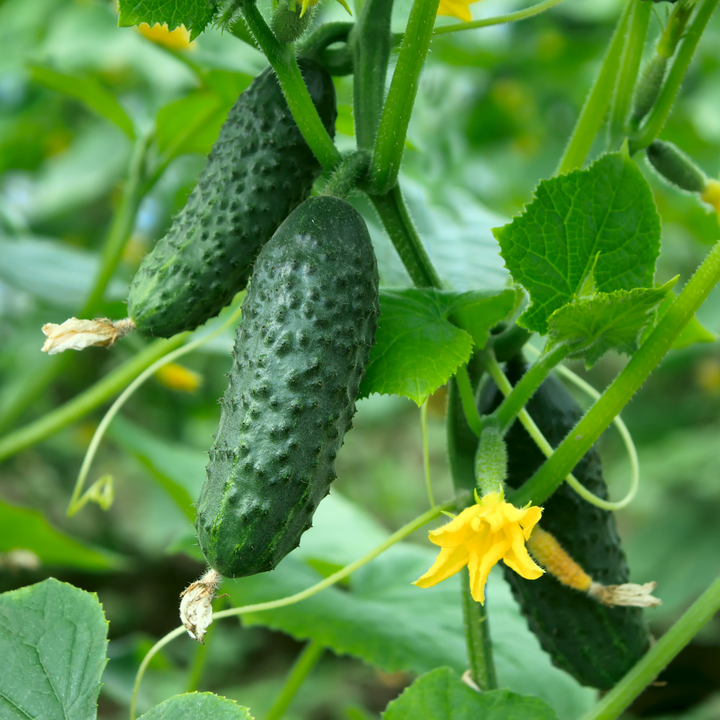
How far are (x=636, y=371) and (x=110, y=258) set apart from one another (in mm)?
1038

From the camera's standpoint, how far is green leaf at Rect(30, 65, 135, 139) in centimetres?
162

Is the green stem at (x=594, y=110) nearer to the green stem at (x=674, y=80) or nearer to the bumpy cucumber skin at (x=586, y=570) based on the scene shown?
the green stem at (x=674, y=80)

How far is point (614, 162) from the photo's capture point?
2.38 feet

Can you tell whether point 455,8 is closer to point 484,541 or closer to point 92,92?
point 484,541

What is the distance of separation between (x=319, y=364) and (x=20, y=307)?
2694 mm

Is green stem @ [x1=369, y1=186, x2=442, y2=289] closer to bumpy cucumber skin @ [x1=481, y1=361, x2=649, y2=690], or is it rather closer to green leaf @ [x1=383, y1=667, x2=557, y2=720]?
bumpy cucumber skin @ [x1=481, y1=361, x2=649, y2=690]

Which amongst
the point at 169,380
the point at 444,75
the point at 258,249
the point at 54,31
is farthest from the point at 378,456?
the point at 258,249

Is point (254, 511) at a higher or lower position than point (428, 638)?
higher

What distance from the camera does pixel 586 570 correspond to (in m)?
0.98

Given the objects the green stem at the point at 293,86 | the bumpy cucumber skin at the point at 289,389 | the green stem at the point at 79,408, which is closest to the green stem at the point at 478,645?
the bumpy cucumber skin at the point at 289,389

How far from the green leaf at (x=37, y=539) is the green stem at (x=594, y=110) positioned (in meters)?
1.14

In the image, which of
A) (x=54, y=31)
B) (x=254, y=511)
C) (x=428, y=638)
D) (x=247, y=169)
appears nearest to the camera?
(x=254, y=511)

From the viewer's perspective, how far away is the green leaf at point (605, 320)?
710mm

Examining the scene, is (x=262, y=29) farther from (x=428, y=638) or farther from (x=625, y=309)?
(x=428, y=638)
